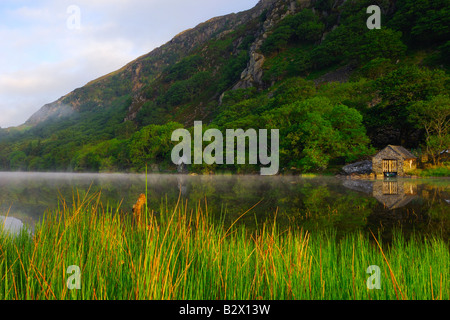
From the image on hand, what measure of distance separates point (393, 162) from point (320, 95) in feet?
110

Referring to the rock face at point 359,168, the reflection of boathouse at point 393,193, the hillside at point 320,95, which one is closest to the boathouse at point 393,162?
the rock face at point 359,168

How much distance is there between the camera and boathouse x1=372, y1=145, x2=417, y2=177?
42.0m

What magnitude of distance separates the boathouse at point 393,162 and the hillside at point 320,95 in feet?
11.7

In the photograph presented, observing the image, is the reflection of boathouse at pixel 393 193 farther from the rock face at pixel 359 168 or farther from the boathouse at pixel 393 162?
the rock face at pixel 359 168

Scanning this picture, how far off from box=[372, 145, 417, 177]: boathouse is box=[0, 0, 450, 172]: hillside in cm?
357

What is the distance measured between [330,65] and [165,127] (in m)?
77.7

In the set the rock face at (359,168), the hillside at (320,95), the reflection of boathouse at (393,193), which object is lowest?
the reflection of boathouse at (393,193)

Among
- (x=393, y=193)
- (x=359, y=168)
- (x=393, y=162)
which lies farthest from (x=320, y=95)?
(x=393, y=193)

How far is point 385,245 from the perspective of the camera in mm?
8844

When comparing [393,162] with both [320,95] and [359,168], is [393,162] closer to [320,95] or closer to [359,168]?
[359,168]

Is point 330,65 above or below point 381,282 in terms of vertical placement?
above

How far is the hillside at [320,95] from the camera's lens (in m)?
48.8
